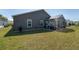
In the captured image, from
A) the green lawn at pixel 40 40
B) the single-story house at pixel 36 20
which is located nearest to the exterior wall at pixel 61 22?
the single-story house at pixel 36 20

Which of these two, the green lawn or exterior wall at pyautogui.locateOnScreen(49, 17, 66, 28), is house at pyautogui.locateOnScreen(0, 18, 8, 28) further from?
exterior wall at pyautogui.locateOnScreen(49, 17, 66, 28)

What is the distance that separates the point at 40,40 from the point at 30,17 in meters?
0.43

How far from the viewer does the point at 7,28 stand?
151 inches

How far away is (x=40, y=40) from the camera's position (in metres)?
3.80

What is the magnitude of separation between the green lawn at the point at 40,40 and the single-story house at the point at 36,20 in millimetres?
123

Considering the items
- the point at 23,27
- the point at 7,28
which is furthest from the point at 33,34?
the point at 7,28

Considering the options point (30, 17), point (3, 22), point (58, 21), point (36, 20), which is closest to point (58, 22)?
point (58, 21)

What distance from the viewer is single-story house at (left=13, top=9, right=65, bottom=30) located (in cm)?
381

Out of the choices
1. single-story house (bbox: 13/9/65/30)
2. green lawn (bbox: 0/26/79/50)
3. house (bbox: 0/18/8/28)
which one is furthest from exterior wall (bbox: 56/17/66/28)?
house (bbox: 0/18/8/28)

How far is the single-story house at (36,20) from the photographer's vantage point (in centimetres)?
381

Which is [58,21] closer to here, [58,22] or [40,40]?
[58,22]
